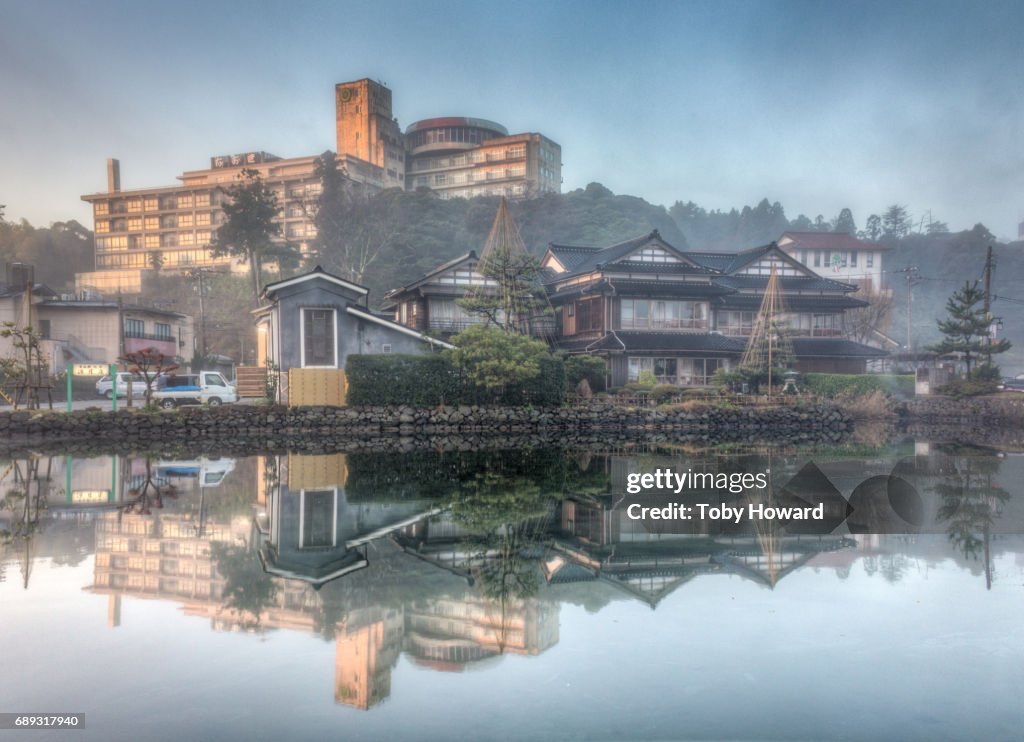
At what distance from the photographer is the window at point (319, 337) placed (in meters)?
26.7

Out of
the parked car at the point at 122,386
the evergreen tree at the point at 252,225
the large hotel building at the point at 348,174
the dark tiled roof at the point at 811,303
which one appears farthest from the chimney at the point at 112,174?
the dark tiled roof at the point at 811,303

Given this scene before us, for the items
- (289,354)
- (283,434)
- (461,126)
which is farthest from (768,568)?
(461,126)

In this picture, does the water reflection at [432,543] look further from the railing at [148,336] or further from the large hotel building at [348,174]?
the large hotel building at [348,174]

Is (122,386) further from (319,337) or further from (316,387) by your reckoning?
(316,387)

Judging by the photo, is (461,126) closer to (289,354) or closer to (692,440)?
(289,354)

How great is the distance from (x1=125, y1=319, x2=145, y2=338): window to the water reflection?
26513 mm

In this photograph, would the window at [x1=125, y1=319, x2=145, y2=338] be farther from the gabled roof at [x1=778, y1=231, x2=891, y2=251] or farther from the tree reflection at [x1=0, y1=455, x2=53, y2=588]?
the gabled roof at [x1=778, y1=231, x2=891, y2=251]

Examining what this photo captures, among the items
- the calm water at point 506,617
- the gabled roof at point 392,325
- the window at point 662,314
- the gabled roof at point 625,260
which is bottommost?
the calm water at point 506,617

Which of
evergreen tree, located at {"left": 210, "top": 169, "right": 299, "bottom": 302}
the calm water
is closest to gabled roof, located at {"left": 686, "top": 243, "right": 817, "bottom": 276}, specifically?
the calm water

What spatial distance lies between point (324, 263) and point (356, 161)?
25.1 m

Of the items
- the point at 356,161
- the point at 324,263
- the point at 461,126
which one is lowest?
the point at 324,263

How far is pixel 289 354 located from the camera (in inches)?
1051

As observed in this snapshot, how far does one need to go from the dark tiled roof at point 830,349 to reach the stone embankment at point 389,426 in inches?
331

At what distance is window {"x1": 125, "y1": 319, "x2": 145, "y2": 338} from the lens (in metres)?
39.7
